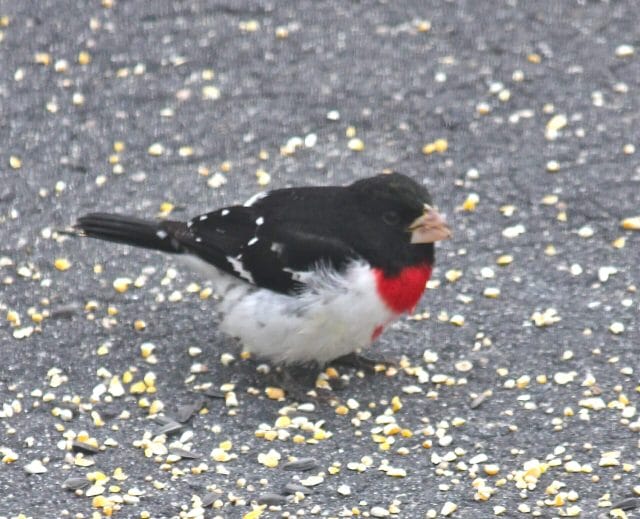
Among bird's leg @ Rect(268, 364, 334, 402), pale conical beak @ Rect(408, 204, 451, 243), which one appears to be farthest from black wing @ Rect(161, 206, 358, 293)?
bird's leg @ Rect(268, 364, 334, 402)

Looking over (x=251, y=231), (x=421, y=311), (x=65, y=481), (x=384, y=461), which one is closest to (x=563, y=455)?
(x=384, y=461)

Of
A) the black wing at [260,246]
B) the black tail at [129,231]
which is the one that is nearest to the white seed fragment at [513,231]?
the black wing at [260,246]

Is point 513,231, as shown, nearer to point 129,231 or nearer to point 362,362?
point 362,362

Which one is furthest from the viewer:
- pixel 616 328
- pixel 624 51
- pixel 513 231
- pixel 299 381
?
pixel 624 51

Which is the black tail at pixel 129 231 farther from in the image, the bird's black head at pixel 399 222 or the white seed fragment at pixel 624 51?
the white seed fragment at pixel 624 51

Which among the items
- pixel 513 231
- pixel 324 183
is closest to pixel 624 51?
pixel 513 231

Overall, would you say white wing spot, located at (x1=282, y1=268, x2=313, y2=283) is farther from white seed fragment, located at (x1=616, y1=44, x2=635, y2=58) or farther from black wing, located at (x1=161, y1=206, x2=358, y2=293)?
white seed fragment, located at (x1=616, y1=44, x2=635, y2=58)

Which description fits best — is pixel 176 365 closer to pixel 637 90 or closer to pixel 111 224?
pixel 111 224
